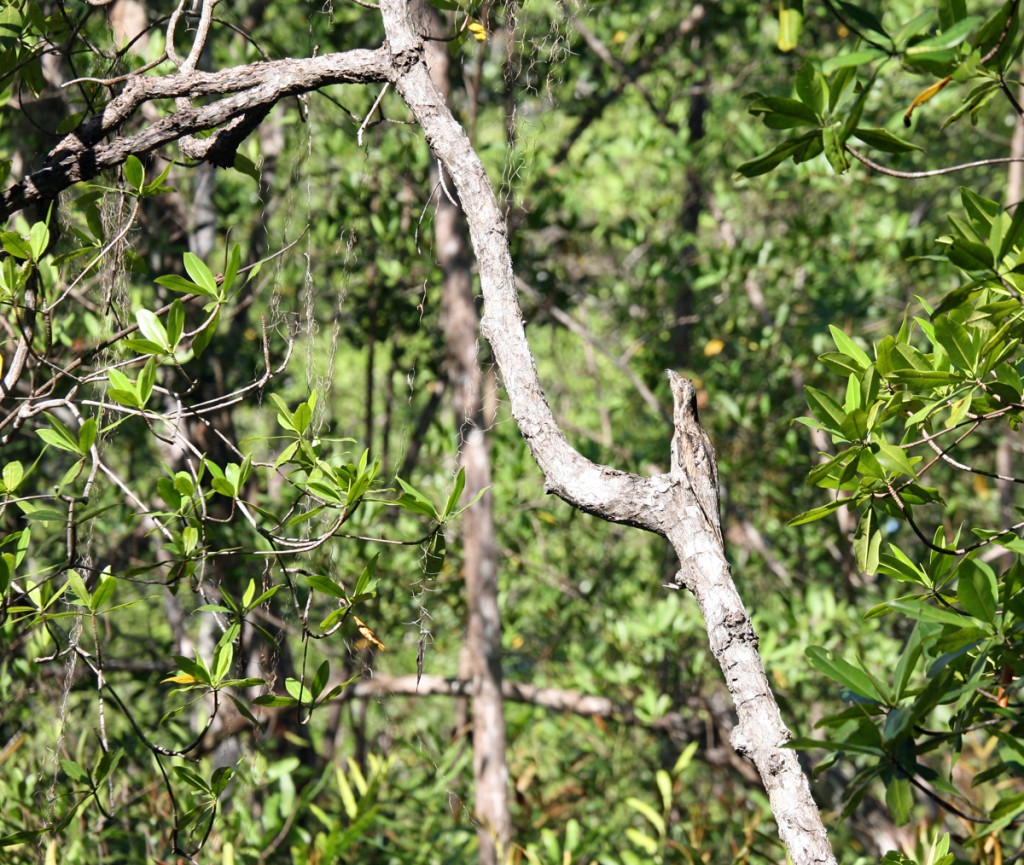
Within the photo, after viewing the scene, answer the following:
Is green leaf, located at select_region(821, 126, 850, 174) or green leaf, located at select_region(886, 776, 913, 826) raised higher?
green leaf, located at select_region(821, 126, 850, 174)

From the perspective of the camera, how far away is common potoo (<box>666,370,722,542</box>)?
1.51 m

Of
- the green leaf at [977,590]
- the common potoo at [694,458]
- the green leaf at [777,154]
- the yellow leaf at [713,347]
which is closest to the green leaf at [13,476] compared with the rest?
the common potoo at [694,458]

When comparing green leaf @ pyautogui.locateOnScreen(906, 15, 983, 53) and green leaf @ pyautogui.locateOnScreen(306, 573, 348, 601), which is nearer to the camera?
green leaf @ pyautogui.locateOnScreen(906, 15, 983, 53)

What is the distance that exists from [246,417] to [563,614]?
3.15m

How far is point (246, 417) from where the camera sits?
7.62m

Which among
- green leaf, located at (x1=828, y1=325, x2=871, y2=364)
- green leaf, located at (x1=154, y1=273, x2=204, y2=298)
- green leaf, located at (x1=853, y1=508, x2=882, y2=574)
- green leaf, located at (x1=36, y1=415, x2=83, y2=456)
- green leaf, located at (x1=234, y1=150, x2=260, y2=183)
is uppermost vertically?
green leaf, located at (x1=234, y1=150, x2=260, y2=183)

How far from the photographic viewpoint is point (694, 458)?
60.9 inches

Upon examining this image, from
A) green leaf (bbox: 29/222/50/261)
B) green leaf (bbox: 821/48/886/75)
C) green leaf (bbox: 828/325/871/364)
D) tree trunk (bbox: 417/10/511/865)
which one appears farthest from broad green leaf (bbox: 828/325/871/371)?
tree trunk (bbox: 417/10/511/865)

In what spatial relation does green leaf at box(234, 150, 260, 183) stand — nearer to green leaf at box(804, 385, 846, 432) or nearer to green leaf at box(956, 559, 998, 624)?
green leaf at box(804, 385, 846, 432)

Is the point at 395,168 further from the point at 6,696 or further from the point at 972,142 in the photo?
the point at 972,142

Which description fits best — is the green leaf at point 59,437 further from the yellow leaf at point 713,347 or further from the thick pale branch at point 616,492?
the yellow leaf at point 713,347

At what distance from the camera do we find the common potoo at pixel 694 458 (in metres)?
1.51

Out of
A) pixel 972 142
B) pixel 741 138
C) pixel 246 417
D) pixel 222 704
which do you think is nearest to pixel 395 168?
pixel 741 138

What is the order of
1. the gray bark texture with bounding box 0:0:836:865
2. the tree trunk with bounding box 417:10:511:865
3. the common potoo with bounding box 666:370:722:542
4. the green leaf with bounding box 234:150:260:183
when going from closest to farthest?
the gray bark texture with bounding box 0:0:836:865
the common potoo with bounding box 666:370:722:542
the green leaf with bounding box 234:150:260:183
the tree trunk with bounding box 417:10:511:865
